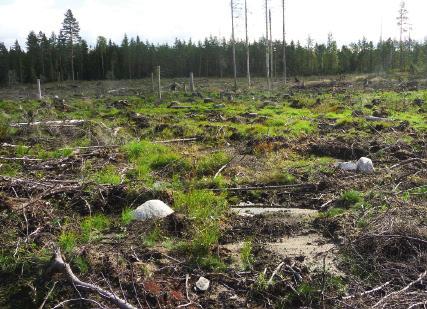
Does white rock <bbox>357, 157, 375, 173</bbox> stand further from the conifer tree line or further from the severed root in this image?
the conifer tree line

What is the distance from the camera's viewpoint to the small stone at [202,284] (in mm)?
3162

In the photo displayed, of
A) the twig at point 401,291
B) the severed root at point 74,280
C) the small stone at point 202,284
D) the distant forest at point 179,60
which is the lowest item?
the small stone at point 202,284

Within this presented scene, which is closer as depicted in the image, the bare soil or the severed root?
the severed root

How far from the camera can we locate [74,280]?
2.90 metres

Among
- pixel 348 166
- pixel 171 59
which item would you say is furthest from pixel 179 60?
pixel 348 166

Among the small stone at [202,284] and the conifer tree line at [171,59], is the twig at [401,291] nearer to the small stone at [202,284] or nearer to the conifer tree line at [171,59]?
the small stone at [202,284]

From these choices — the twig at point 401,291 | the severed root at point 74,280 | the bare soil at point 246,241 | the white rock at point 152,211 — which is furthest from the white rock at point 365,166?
the severed root at point 74,280

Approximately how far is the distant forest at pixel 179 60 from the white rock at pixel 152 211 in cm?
5066

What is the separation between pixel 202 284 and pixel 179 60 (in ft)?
223

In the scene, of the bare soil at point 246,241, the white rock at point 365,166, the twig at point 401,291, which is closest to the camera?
the twig at point 401,291

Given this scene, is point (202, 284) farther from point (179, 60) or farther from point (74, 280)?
point (179, 60)

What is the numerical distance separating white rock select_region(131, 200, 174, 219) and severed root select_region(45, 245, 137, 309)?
1.44 meters

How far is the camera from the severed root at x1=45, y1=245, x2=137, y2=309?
2.59 meters

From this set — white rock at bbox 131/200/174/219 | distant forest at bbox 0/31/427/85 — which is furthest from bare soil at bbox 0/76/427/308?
distant forest at bbox 0/31/427/85
